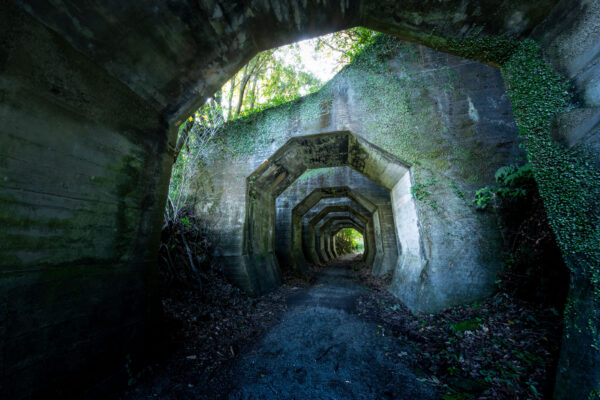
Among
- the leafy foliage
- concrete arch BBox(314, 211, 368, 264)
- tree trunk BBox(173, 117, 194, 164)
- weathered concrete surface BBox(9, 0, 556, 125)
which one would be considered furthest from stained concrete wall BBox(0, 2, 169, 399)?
concrete arch BBox(314, 211, 368, 264)

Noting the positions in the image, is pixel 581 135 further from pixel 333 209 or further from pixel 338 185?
pixel 333 209

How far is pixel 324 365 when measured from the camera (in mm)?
3057

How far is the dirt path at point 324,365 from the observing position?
99.8 inches

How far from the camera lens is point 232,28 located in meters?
2.93

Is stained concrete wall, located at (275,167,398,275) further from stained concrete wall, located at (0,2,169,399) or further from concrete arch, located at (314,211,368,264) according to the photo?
stained concrete wall, located at (0,2,169,399)

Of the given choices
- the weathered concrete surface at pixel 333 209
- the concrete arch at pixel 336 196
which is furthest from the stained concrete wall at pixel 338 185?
the weathered concrete surface at pixel 333 209

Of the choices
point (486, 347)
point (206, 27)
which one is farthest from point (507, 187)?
point (206, 27)

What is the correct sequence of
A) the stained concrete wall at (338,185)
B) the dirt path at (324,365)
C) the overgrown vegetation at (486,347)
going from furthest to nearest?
the stained concrete wall at (338,185) < the dirt path at (324,365) < the overgrown vegetation at (486,347)

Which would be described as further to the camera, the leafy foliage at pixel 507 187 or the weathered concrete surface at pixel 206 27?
the leafy foliage at pixel 507 187

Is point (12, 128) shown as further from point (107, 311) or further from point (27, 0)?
point (107, 311)

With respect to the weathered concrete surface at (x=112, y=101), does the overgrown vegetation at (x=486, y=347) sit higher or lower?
lower

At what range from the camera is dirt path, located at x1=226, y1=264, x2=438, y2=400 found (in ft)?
8.32

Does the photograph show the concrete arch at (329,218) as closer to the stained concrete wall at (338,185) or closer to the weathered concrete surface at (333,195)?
the weathered concrete surface at (333,195)

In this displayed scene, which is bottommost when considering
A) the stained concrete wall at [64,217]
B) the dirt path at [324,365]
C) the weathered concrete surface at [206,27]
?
the dirt path at [324,365]
